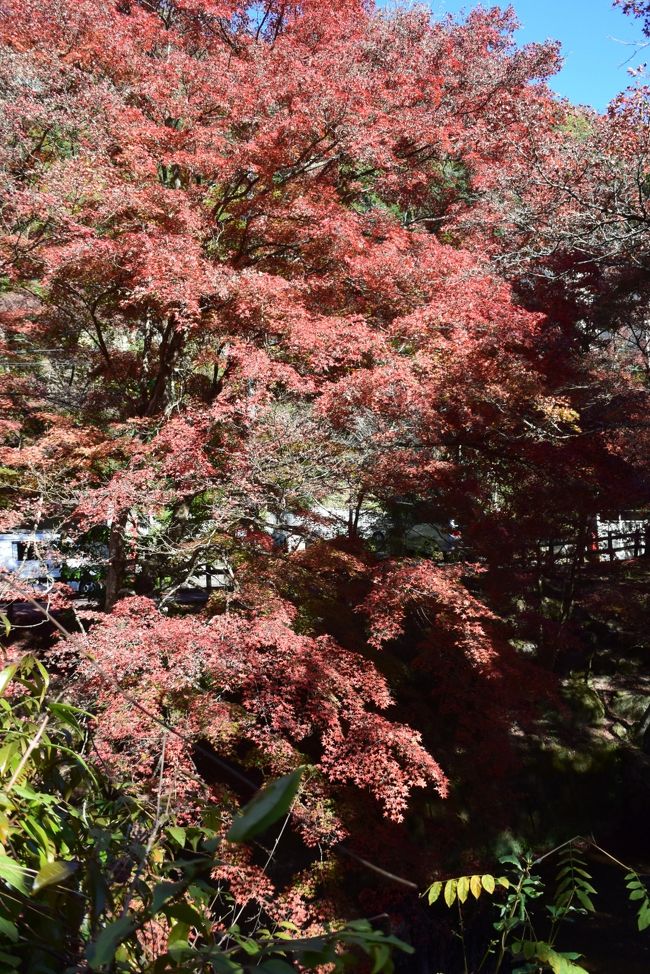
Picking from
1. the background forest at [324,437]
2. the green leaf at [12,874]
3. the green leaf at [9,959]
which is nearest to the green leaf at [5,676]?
the green leaf at [12,874]

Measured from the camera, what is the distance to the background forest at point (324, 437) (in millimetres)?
5582

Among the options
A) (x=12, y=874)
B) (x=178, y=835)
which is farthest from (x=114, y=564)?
(x=12, y=874)

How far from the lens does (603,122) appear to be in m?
6.56

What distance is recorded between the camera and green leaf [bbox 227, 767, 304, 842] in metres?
0.62

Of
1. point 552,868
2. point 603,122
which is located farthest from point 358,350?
point 552,868

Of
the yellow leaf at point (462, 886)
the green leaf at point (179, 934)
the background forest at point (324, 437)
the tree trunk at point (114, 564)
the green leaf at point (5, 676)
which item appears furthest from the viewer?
the tree trunk at point (114, 564)

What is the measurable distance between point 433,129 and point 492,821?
8.10 metres

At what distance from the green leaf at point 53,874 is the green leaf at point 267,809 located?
0.32m

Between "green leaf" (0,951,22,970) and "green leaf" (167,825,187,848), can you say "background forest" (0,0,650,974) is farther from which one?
"green leaf" (0,951,22,970)

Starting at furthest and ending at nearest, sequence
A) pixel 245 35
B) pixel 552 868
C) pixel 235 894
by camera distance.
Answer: pixel 245 35, pixel 552 868, pixel 235 894

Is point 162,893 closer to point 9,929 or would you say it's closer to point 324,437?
point 9,929

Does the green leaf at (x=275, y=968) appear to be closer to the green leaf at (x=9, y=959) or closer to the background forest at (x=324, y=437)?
the green leaf at (x=9, y=959)

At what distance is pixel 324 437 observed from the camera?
6.78 m

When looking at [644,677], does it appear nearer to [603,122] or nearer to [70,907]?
[603,122]
